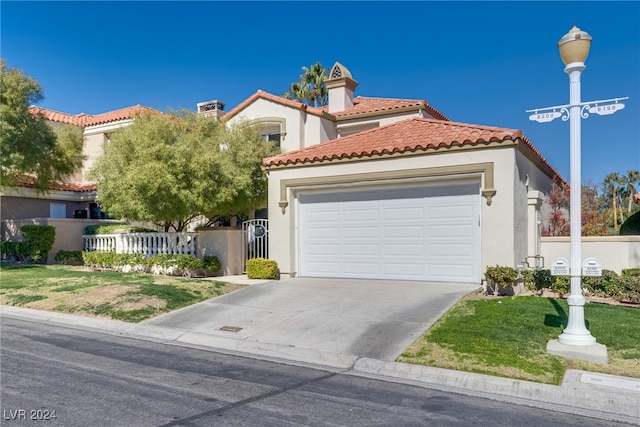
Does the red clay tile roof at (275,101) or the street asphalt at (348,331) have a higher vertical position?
the red clay tile roof at (275,101)

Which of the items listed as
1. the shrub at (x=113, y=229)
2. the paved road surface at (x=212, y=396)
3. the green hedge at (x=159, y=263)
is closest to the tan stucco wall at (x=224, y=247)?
the green hedge at (x=159, y=263)

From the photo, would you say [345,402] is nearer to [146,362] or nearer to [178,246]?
[146,362]

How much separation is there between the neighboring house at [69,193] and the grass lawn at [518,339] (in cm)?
1696

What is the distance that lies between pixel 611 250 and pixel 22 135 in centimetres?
1817

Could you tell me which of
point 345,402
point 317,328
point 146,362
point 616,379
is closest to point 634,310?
point 616,379

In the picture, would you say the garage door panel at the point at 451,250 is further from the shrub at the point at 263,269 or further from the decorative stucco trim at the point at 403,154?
the shrub at the point at 263,269

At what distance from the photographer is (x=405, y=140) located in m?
13.9

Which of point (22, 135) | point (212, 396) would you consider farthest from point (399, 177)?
point (22, 135)

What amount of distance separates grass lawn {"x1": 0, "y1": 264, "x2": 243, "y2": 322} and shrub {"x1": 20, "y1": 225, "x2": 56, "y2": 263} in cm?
429

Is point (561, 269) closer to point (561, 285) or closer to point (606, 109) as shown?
point (606, 109)

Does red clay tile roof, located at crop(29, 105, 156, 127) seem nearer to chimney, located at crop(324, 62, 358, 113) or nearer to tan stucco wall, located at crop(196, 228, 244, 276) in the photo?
chimney, located at crop(324, 62, 358, 113)

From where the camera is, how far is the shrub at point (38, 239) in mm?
19703

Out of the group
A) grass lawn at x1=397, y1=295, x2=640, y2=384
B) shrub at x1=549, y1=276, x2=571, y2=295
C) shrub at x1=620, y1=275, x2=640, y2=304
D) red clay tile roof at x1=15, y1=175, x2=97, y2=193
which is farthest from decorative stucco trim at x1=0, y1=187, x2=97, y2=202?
shrub at x1=620, y1=275, x2=640, y2=304

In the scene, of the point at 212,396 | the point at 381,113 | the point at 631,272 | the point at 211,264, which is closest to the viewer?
the point at 212,396
